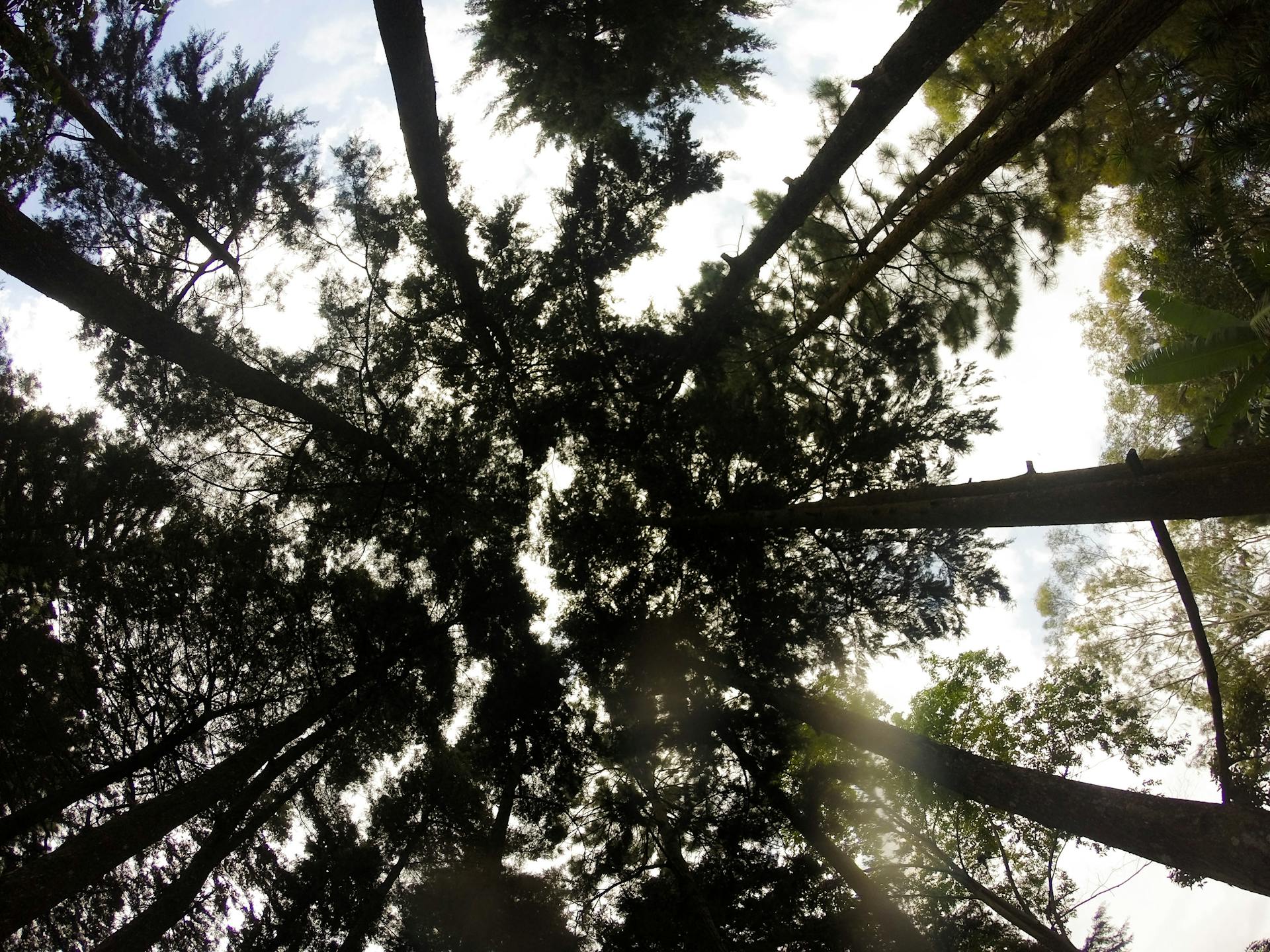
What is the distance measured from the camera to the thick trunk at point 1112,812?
9.80 feet

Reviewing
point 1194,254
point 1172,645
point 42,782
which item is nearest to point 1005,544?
point 1194,254

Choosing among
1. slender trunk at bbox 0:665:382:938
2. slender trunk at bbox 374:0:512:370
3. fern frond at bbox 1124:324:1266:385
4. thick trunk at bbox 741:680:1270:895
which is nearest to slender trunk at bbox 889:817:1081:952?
thick trunk at bbox 741:680:1270:895

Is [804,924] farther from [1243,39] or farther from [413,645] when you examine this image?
[1243,39]

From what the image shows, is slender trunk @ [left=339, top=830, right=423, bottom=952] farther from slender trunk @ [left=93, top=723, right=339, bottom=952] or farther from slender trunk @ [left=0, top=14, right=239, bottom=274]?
slender trunk @ [left=0, top=14, right=239, bottom=274]

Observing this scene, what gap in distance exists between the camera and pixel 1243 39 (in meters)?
6.30

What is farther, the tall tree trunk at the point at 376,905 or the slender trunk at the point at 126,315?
the tall tree trunk at the point at 376,905

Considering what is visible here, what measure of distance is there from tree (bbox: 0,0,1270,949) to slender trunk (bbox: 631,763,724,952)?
76 mm

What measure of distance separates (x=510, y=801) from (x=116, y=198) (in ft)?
28.1

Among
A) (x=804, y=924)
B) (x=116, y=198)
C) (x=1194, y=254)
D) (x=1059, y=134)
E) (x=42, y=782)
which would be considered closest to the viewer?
(x=804, y=924)

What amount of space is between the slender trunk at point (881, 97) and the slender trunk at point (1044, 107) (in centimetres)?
73

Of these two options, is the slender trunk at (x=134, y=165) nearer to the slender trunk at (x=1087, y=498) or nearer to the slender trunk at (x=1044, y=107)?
the slender trunk at (x=1044, y=107)

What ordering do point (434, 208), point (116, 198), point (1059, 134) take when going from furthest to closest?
point (1059, 134)
point (116, 198)
point (434, 208)

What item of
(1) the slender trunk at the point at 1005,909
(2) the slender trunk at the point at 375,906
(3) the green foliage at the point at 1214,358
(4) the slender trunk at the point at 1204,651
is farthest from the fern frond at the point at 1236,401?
(2) the slender trunk at the point at 375,906

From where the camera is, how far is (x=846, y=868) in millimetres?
6859
